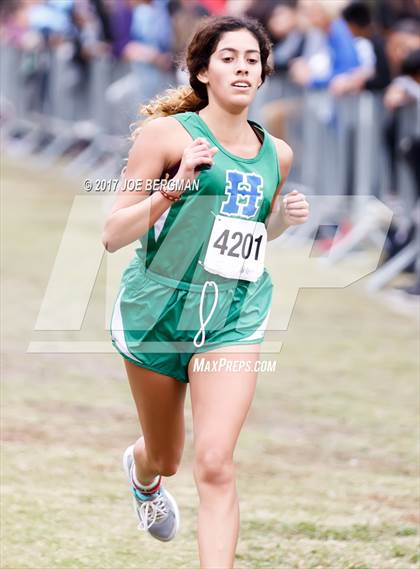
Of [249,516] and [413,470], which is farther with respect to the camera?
[413,470]

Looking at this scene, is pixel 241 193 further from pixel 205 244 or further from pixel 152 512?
pixel 152 512

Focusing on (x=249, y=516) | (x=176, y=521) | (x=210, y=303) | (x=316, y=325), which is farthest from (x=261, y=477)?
(x=316, y=325)

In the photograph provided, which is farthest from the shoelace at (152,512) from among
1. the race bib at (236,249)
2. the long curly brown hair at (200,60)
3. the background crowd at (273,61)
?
the background crowd at (273,61)

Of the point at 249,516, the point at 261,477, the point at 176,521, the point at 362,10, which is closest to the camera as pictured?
the point at 176,521

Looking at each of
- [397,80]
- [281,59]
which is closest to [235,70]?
[397,80]

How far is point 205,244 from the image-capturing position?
4645 millimetres

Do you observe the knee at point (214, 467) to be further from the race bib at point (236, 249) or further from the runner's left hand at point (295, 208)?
the runner's left hand at point (295, 208)

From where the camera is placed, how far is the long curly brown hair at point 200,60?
4773 millimetres

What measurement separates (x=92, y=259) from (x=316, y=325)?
104 inches

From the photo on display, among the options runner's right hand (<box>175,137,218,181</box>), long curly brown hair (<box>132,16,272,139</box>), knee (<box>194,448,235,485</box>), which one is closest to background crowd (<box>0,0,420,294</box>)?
long curly brown hair (<box>132,16,272,139</box>)

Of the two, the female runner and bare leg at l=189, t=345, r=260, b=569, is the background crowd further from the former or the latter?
bare leg at l=189, t=345, r=260, b=569

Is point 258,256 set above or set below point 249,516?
above

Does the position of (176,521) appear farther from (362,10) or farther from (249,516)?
(362,10)

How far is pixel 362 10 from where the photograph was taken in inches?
459
